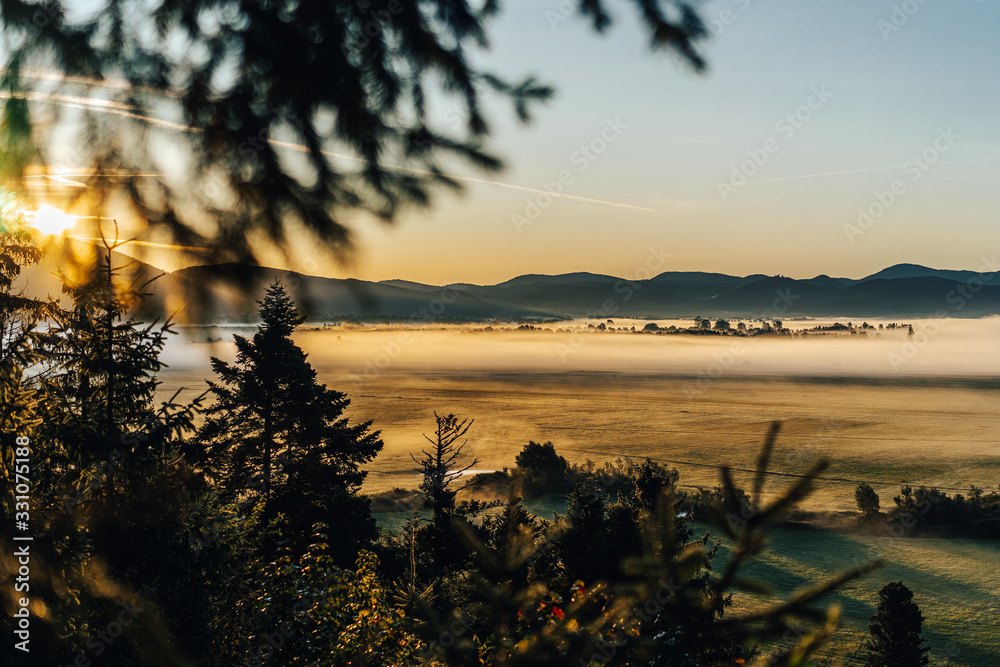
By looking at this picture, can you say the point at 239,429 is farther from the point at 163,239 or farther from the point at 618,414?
the point at 618,414

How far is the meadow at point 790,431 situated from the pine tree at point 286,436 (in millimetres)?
13985

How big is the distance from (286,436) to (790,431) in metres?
94.5

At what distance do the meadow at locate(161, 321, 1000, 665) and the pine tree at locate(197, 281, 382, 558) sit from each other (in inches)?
551

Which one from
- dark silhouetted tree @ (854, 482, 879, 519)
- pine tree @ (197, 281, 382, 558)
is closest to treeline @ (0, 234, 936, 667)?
pine tree @ (197, 281, 382, 558)

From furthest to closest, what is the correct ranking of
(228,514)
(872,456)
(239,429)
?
(872,456) < (239,429) < (228,514)

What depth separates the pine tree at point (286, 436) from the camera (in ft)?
69.4

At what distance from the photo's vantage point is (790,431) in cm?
9756

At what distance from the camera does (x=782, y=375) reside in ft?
582

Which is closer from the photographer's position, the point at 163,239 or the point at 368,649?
the point at 163,239

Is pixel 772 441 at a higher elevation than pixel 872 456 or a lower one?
higher

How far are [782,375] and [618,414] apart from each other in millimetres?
89330

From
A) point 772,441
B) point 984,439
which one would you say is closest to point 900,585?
point 772,441

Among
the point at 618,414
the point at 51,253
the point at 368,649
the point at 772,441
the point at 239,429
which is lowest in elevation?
the point at 618,414

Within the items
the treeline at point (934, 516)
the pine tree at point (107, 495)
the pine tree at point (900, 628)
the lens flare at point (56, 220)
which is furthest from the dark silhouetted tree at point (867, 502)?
the lens flare at point (56, 220)
